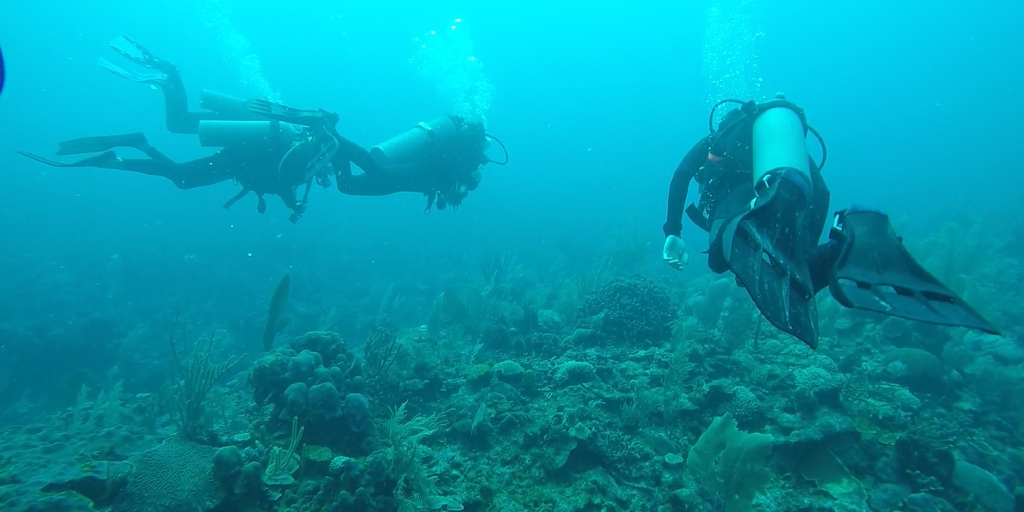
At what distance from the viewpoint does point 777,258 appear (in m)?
2.42

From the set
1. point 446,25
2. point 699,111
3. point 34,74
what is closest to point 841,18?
point 699,111

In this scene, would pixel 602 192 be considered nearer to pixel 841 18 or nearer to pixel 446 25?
pixel 446 25

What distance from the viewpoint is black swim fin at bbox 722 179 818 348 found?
231 centimetres

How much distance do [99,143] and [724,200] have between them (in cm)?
1010

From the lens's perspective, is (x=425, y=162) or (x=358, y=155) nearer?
(x=358, y=155)

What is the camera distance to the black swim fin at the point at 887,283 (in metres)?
2.37

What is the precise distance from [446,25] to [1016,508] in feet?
404

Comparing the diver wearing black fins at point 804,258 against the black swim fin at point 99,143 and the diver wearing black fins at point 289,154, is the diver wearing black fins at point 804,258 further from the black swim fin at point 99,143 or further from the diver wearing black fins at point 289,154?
the black swim fin at point 99,143

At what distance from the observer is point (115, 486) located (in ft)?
10.9

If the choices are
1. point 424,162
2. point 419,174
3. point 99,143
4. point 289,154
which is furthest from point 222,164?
point 424,162

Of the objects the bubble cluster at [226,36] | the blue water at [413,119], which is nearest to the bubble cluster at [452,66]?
the blue water at [413,119]

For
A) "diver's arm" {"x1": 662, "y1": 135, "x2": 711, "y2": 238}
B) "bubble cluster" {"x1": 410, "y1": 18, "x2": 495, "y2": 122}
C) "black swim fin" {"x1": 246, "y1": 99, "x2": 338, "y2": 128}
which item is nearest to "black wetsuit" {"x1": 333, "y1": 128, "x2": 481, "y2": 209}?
"black swim fin" {"x1": 246, "y1": 99, "x2": 338, "y2": 128}

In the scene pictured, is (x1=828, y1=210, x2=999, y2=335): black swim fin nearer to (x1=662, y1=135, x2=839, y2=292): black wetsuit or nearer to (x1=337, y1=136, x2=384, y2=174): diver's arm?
(x1=662, y1=135, x2=839, y2=292): black wetsuit

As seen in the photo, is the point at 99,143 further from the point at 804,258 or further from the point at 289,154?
the point at 804,258
